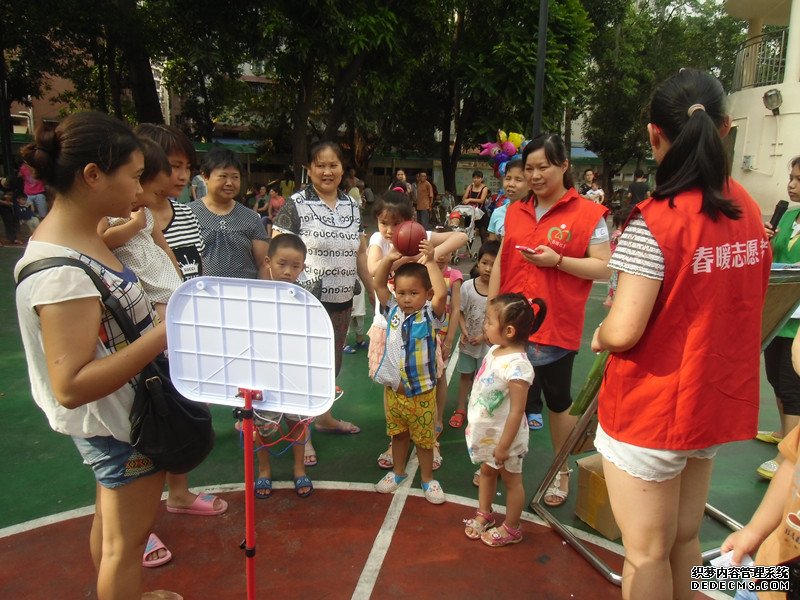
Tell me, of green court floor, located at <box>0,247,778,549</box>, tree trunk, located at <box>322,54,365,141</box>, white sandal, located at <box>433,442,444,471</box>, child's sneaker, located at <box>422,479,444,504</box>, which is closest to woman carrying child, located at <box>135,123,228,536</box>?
green court floor, located at <box>0,247,778,549</box>

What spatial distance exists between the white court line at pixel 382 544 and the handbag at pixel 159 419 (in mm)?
1104

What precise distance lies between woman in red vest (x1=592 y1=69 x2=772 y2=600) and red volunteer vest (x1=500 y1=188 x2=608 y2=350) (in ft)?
3.41

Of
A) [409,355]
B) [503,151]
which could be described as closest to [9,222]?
[503,151]

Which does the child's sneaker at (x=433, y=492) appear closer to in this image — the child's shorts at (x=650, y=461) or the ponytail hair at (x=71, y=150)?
the child's shorts at (x=650, y=461)

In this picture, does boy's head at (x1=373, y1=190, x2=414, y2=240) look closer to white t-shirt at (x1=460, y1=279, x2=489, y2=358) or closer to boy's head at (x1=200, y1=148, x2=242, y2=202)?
boy's head at (x1=200, y1=148, x2=242, y2=202)

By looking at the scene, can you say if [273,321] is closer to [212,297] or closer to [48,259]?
[212,297]

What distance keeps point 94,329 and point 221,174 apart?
1.86 meters

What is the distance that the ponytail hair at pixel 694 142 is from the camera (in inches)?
64.3

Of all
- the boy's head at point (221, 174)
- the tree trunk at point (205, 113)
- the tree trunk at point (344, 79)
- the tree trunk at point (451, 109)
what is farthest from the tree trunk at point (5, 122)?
the boy's head at point (221, 174)

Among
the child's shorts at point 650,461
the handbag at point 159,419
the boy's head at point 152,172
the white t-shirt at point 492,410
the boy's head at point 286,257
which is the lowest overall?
the white t-shirt at point 492,410

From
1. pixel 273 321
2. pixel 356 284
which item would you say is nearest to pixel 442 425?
pixel 356 284

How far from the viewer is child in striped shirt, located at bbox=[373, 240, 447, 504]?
119 inches

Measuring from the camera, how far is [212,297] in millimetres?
1590

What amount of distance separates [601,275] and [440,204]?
1532cm
